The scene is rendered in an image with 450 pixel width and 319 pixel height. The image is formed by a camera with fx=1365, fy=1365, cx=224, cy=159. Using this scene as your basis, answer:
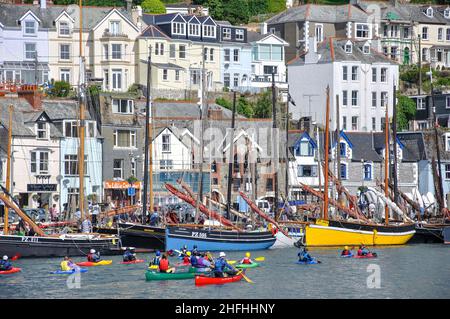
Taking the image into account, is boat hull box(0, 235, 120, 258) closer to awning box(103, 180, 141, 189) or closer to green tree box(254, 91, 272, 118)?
awning box(103, 180, 141, 189)

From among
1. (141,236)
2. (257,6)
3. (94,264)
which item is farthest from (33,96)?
(257,6)

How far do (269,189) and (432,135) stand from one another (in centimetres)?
1845

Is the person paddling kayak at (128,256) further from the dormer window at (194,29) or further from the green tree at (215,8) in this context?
the green tree at (215,8)

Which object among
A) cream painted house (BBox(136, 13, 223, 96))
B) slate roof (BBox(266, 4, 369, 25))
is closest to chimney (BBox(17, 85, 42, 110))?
cream painted house (BBox(136, 13, 223, 96))

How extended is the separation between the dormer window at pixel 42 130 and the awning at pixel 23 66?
19.6m

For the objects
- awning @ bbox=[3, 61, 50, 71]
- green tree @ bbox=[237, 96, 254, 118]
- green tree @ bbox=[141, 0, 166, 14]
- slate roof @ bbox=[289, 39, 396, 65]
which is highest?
green tree @ bbox=[141, 0, 166, 14]

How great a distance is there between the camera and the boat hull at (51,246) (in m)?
80.8

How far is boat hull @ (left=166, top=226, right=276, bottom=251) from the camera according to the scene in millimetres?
85000

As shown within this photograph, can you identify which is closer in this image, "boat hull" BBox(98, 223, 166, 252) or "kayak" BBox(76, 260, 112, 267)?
"kayak" BBox(76, 260, 112, 267)

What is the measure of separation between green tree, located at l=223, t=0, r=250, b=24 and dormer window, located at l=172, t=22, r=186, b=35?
1980 centimetres

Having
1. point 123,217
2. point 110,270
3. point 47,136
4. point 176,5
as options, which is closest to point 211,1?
point 176,5

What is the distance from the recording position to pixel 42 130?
349 ft

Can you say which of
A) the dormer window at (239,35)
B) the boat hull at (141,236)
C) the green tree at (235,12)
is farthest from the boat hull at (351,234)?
the green tree at (235,12)
